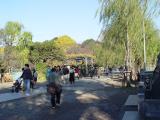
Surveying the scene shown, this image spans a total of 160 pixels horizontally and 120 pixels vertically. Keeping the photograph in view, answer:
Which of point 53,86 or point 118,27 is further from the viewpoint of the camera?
point 118,27

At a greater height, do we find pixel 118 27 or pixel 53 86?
pixel 118 27

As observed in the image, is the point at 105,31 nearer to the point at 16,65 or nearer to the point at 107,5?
the point at 107,5

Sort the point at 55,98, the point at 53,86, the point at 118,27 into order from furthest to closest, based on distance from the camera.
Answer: the point at 118,27 → the point at 55,98 → the point at 53,86

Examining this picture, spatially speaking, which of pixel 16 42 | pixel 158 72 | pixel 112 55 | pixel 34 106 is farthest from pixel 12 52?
pixel 158 72

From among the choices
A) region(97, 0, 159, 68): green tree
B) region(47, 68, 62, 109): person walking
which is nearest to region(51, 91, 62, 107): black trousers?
region(47, 68, 62, 109): person walking

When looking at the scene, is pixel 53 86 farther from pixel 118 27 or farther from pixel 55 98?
pixel 118 27

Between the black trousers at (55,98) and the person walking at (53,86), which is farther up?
the person walking at (53,86)

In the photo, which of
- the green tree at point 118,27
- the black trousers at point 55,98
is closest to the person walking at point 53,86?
the black trousers at point 55,98

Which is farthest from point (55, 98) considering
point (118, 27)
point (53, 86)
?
point (118, 27)

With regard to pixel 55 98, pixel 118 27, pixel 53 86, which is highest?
pixel 118 27

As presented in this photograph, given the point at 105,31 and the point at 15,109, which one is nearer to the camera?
the point at 15,109

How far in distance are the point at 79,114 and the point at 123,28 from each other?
19248 millimetres

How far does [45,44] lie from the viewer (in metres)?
90.6

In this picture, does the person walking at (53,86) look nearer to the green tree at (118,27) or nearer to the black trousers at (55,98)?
the black trousers at (55,98)
